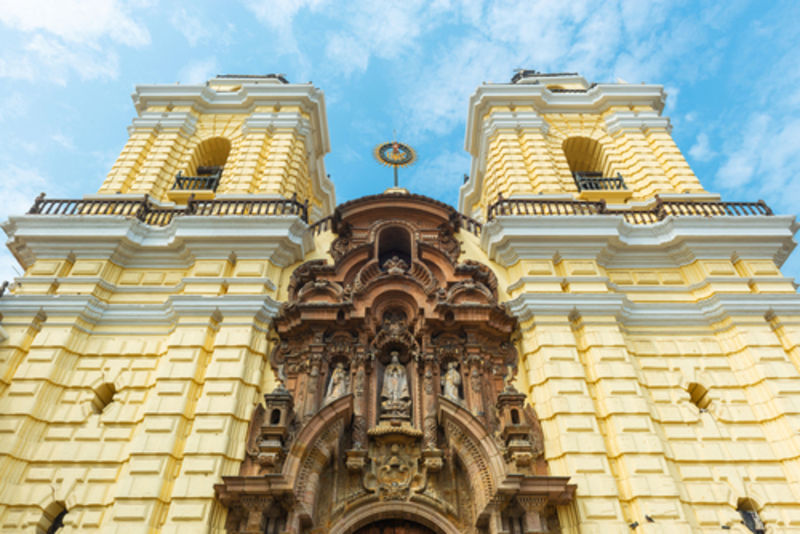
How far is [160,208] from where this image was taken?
1456 centimetres

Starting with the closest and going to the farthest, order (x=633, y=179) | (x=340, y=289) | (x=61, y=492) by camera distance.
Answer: (x=61, y=492) → (x=340, y=289) → (x=633, y=179)

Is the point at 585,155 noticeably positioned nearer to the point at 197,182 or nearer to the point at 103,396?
the point at 197,182

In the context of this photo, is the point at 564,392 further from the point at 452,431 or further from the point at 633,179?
the point at 633,179

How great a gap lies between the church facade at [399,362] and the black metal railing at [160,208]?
9 centimetres

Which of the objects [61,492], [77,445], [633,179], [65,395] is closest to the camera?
[61,492]

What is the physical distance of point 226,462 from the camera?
9336 mm

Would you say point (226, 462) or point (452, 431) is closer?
point (226, 462)

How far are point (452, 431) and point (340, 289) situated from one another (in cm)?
421

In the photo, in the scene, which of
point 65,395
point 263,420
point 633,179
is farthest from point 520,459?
point 633,179

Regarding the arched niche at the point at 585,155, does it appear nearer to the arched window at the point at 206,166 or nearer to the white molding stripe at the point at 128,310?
the arched window at the point at 206,166

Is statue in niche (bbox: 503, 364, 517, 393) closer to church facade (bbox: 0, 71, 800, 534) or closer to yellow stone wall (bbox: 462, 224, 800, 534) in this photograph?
church facade (bbox: 0, 71, 800, 534)

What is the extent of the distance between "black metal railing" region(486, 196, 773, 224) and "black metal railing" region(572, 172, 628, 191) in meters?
2.09

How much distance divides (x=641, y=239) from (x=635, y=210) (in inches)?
54.1

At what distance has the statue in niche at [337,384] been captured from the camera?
10.8 m
